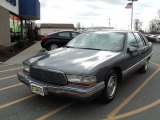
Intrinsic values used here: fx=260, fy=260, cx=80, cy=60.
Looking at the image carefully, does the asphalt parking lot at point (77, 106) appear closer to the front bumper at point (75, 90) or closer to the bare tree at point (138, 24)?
the front bumper at point (75, 90)

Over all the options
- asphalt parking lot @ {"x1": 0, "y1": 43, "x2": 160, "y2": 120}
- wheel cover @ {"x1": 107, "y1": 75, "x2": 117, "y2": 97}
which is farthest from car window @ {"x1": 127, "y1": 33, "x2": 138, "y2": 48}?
wheel cover @ {"x1": 107, "y1": 75, "x2": 117, "y2": 97}

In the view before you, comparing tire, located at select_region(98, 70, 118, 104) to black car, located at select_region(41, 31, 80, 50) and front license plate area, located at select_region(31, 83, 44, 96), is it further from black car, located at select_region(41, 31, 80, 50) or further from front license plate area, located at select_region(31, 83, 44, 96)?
black car, located at select_region(41, 31, 80, 50)

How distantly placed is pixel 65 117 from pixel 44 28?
79038 mm

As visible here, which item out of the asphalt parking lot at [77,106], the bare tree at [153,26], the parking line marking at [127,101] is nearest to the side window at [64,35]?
the parking line marking at [127,101]

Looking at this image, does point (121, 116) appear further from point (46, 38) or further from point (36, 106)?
point (46, 38)

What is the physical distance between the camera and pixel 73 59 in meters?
5.39

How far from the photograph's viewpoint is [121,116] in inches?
194

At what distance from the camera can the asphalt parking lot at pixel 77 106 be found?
16.0 ft

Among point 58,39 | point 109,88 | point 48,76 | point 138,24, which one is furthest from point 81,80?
point 138,24

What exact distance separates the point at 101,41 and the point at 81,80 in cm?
214

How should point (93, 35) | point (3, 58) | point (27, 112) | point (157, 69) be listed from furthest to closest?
point (3, 58) → point (157, 69) → point (93, 35) → point (27, 112)

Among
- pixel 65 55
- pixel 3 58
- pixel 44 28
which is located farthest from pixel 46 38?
pixel 44 28

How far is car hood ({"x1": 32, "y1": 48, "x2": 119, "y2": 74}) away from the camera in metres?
4.93

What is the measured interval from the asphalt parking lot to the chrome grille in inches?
19.6
